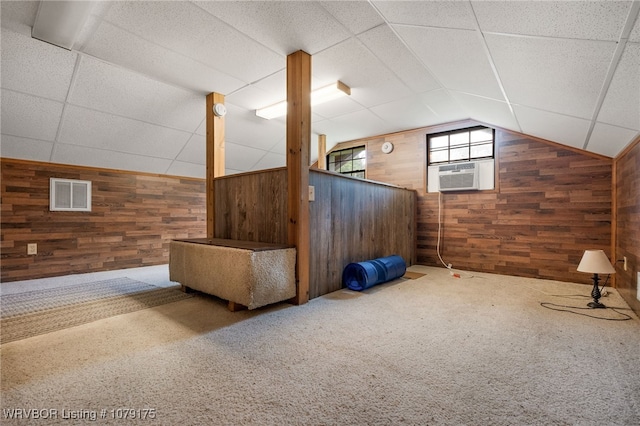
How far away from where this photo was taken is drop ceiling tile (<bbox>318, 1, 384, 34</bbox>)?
1.95m

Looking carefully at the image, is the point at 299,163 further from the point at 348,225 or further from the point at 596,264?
the point at 596,264

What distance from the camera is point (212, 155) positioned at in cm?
334

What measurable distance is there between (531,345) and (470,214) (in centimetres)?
262

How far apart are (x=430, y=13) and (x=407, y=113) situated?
7.16 feet

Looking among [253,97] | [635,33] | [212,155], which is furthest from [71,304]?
[635,33]

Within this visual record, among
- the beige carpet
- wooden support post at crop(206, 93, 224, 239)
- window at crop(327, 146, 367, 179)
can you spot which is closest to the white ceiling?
wooden support post at crop(206, 93, 224, 239)

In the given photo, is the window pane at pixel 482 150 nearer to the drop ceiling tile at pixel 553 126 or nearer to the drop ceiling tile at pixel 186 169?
the drop ceiling tile at pixel 553 126

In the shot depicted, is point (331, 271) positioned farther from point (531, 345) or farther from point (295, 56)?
point (295, 56)

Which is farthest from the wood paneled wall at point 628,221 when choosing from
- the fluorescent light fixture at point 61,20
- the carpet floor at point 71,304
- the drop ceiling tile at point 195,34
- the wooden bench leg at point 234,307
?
the fluorescent light fixture at point 61,20

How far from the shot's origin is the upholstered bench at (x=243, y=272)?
2121mm

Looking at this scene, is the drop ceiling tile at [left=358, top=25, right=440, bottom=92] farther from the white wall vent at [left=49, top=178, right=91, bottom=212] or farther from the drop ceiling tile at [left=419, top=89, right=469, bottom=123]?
the white wall vent at [left=49, top=178, right=91, bottom=212]

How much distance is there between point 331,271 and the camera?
287 cm

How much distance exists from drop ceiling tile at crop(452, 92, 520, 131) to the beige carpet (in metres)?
2.01

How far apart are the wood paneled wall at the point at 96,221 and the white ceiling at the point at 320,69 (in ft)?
0.85
